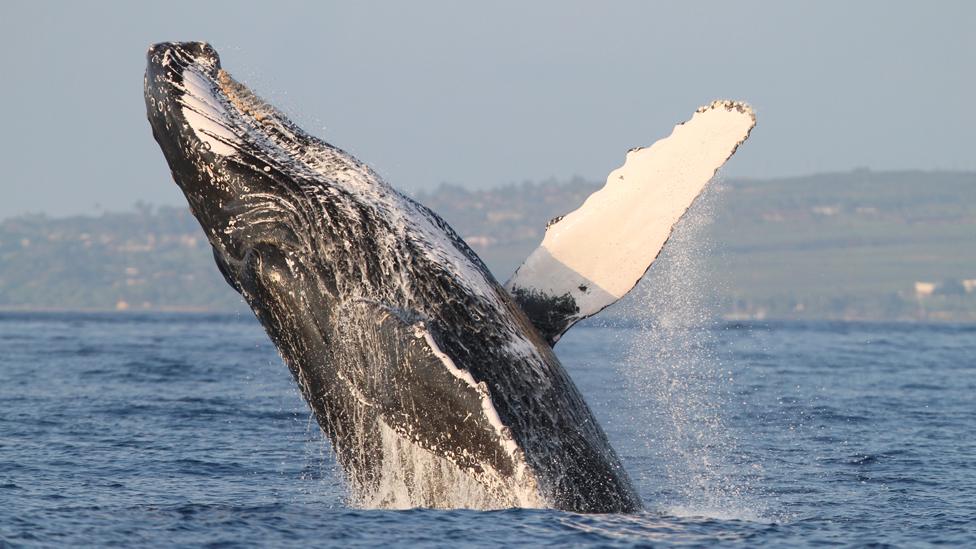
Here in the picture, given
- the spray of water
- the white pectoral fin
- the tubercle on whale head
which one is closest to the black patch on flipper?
the white pectoral fin

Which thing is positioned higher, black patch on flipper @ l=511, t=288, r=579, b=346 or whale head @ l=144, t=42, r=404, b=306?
whale head @ l=144, t=42, r=404, b=306

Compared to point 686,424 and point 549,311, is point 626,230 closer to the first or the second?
point 549,311

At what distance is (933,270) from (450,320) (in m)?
184

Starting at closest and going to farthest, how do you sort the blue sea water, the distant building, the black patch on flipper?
the blue sea water
the black patch on flipper
the distant building

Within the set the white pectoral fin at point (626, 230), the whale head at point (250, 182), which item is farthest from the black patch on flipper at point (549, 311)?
the whale head at point (250, 182)

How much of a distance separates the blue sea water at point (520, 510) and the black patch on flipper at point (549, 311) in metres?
1.30

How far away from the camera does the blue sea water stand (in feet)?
26.6

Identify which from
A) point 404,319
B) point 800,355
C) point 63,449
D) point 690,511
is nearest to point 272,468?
point 63,449

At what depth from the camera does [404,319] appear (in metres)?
7.63

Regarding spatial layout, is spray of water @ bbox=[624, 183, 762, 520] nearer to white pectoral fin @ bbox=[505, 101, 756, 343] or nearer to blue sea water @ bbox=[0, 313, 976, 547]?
blue sea water @ bbox=[0, 313, 976, 547]

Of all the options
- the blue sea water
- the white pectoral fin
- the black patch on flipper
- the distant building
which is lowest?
the blue sea water

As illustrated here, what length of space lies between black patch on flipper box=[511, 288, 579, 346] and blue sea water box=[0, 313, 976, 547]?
130cm

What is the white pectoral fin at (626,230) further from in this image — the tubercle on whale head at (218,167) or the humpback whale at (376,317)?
the tubercle on whale head at (218,167)

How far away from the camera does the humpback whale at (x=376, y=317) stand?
7465 mm
